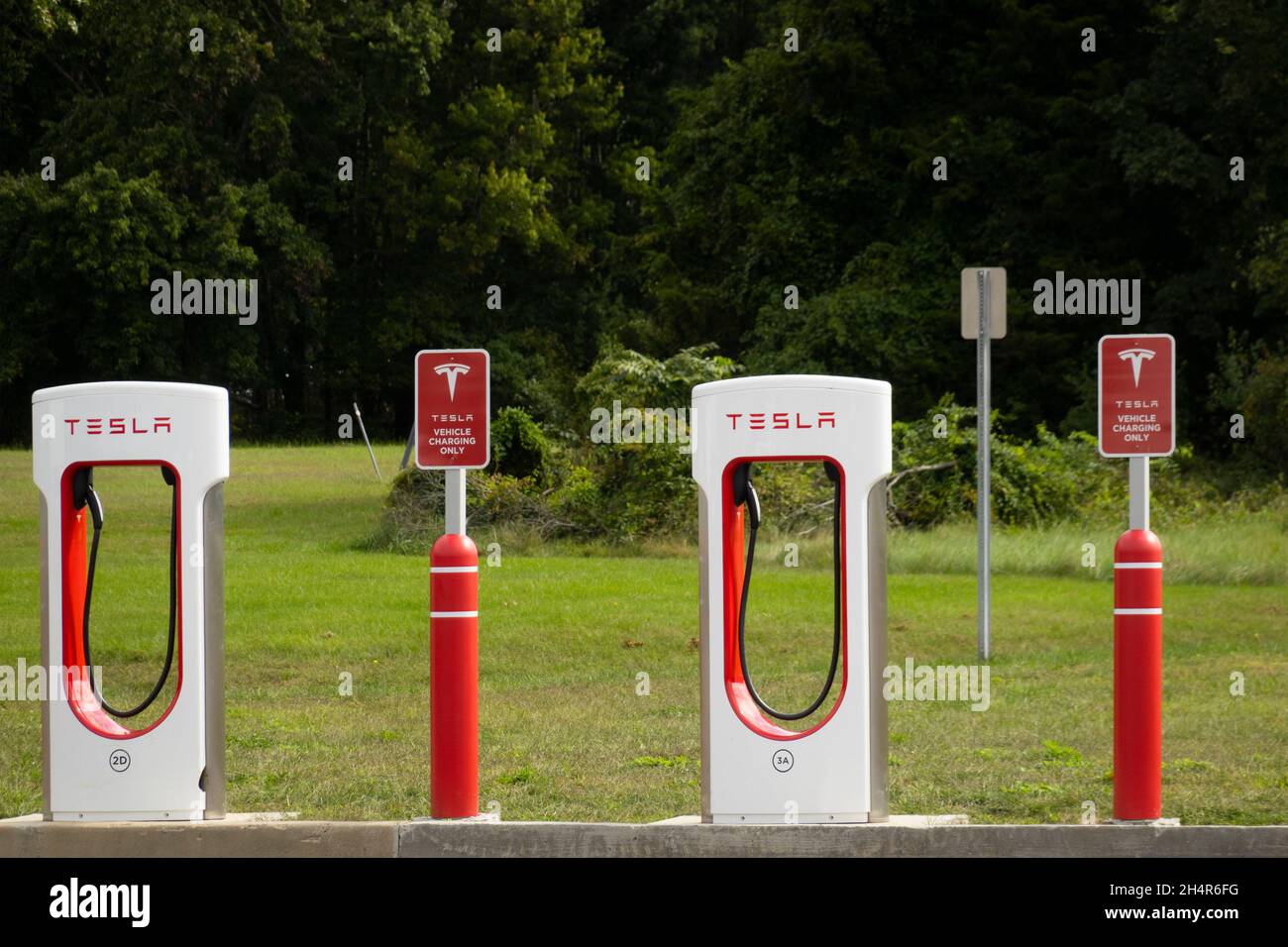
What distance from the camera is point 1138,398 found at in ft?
22.6

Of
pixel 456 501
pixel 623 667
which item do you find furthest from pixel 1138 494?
pixel 623 667

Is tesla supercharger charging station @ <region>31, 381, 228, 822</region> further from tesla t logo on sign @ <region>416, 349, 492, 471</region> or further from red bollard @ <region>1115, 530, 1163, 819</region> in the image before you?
red bollard @ <region>1115, 530, 1163, 819</region>

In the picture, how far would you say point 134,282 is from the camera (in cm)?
3728

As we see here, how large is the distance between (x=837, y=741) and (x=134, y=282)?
1318 inches

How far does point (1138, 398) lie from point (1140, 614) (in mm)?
889

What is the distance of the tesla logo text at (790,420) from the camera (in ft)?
21.0

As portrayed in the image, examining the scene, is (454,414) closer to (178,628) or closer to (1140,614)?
(178,628)

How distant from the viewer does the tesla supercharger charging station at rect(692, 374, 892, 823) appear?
6.43 m

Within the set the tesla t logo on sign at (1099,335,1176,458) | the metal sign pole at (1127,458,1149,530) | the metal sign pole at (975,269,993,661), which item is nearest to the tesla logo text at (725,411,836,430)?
the tesla t logo on sign at (1099,335,1176,458)

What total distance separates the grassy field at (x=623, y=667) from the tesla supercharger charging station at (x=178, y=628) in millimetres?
776

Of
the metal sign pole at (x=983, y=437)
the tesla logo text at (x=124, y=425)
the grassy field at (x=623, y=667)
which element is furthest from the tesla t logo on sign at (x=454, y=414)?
the metal sign pole at (x=983, y=437)

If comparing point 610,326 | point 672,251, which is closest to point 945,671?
point 672,251

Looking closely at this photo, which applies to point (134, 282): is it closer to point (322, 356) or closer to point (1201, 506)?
point (322, 356)

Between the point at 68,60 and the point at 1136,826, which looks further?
the point at 68,60
